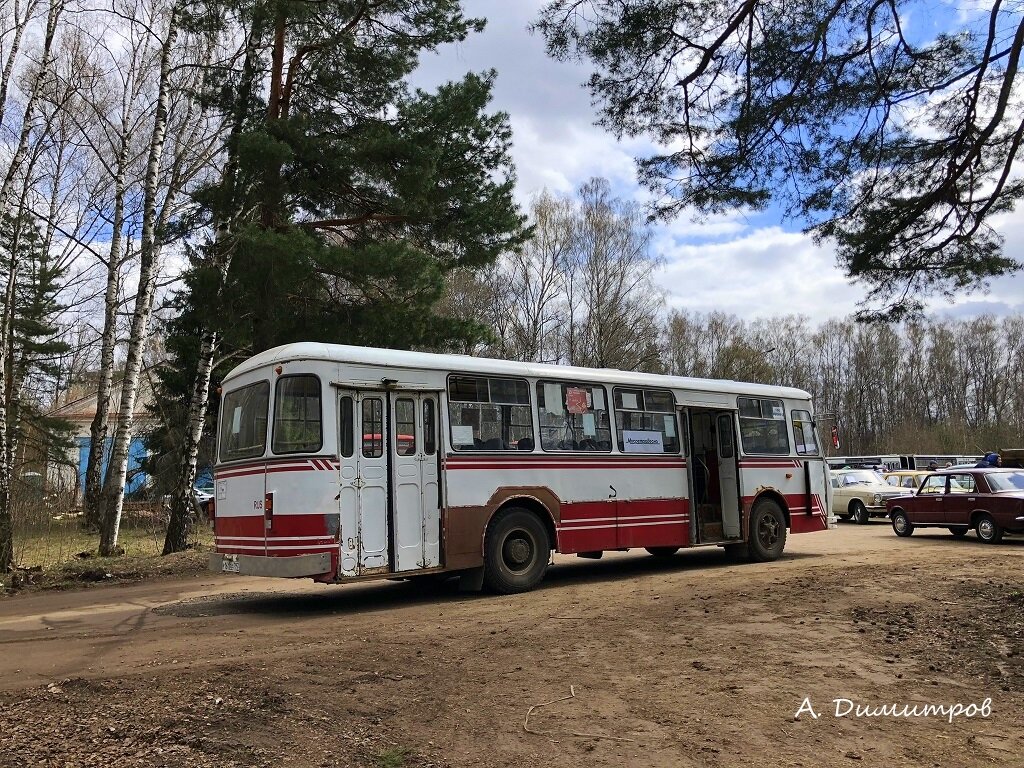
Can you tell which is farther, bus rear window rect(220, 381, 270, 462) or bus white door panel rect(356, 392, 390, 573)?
bus rear window rect(220, 381, 270, 462)

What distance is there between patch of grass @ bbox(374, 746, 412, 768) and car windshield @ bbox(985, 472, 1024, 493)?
16291 mm

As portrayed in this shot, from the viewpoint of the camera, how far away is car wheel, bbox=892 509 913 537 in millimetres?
18203

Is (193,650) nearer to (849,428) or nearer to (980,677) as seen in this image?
(980,677)

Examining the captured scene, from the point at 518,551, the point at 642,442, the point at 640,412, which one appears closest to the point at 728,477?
the point at 642,442

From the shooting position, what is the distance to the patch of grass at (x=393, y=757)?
4.19 metres

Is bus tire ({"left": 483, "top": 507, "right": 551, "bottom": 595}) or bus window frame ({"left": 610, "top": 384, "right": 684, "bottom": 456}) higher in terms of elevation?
bus window frame ({"left": 610, "top": 384, "right": 684, "bottom": 456})

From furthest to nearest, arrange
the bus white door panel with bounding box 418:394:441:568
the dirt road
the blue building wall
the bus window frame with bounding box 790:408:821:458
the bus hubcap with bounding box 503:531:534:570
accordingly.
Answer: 1. the blue building wall
2. the bus window frame with bounding box 790:408:821:458
3. the bus hubcap with bounding box 503:531:534:570
4. the bus white door panel with bounding box 418:394:441:568
5. the dirt road

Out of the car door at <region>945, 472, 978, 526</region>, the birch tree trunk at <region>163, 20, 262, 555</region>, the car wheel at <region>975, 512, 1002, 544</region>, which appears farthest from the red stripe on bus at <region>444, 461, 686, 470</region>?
the car door at <region>945, 472, 978, 526</region>

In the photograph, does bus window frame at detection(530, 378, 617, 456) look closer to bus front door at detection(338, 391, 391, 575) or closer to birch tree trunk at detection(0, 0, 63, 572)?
bus front door at detection(338, 391, 391, 575)

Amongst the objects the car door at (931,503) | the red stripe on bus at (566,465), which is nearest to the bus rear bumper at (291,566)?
the red stripe on bus at (566,465)

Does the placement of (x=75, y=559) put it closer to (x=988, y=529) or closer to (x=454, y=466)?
(x=454, y=466)

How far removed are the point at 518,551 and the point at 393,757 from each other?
6309 millimetres

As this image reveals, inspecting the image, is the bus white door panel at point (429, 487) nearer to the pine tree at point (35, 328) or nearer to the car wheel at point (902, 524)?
the car wheel at point (902, 524)

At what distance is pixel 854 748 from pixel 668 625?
10.3 feet
